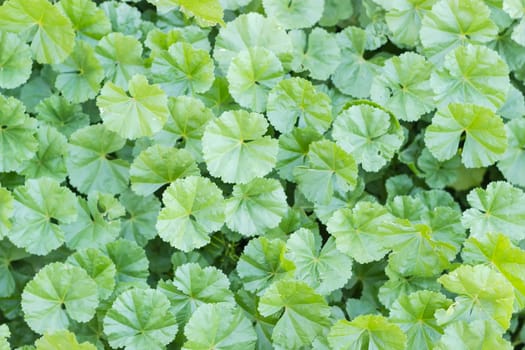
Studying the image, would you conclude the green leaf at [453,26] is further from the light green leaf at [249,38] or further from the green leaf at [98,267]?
the green leaf at [98,267]

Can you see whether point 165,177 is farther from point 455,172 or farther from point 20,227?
point 455,172

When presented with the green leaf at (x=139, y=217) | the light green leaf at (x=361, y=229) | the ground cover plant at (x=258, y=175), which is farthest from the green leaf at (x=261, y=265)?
the green leaf at (x=139, y=217)

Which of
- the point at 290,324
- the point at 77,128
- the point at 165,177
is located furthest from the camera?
the point at 77,128

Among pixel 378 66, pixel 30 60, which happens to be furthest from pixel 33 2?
pixel 378 66

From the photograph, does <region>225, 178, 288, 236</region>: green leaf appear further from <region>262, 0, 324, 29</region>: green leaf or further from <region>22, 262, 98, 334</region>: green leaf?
<region>262, 0, 324, 29</region>: green leaf

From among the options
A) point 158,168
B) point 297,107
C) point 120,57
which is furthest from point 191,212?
point 120,57

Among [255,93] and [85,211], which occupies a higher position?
[255,93]
